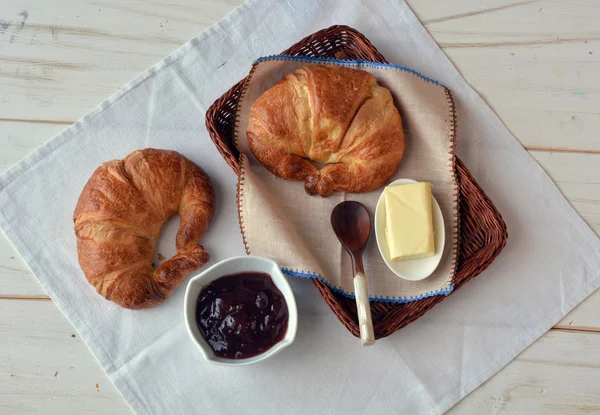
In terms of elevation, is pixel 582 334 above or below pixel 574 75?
below

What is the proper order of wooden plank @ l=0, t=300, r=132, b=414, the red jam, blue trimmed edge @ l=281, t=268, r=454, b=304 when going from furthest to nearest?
wooden plank @ l=0, t=300, r=132, b=414, blue trimmed edge @ l=281, t=268, r=454, b=304, the red jam

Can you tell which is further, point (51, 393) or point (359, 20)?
point (359, 20)

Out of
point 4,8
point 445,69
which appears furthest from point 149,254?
point 445,69

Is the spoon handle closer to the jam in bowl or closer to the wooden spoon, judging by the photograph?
the wooden spoon

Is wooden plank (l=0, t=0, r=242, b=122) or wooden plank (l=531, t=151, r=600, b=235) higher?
wooden plank (l=0, t=0, r=242, b=122)

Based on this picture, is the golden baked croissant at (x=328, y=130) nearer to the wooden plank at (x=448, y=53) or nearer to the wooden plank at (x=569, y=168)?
the wooden plank at (x=448, y=53)

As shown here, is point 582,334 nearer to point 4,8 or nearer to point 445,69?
point 445,69

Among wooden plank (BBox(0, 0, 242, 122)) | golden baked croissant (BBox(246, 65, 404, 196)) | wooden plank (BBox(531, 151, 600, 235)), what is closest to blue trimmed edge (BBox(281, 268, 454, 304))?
golden baked croissant (BBox(246, 65, 404, 196))

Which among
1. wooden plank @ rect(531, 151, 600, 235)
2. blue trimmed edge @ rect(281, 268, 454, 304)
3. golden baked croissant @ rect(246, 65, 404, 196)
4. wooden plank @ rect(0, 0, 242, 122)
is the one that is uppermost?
wooden plank @ rect(0, 0, 242, 122)
